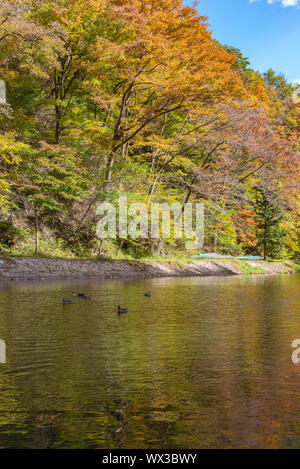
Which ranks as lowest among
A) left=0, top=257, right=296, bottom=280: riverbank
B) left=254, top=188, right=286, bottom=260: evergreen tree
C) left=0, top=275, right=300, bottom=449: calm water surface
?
left=0, top=275, right=300, bottom=449: calm water surface

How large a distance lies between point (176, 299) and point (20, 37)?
50.7ft

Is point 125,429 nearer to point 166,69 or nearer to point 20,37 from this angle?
point 20,37

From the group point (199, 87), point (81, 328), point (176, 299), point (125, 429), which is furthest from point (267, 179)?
point (125, 429)

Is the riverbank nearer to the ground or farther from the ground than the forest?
nearer to the ground

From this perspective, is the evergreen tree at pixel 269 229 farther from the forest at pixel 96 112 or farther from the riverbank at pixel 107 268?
the forest at pixel 96 112

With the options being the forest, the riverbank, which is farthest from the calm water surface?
the forest

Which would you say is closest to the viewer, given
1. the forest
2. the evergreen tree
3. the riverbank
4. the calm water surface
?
the calm water surface

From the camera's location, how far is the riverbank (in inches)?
845

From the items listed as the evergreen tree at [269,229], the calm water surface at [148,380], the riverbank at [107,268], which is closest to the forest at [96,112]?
the riverbank at [107,268]

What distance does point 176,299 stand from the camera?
15.1 meters

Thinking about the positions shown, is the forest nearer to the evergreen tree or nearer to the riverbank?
the riverbank

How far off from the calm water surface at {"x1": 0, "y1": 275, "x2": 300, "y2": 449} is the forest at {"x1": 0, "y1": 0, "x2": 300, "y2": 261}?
14.3 metres

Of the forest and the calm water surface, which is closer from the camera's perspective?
the calm water surface

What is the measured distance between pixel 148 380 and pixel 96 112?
27880mm
